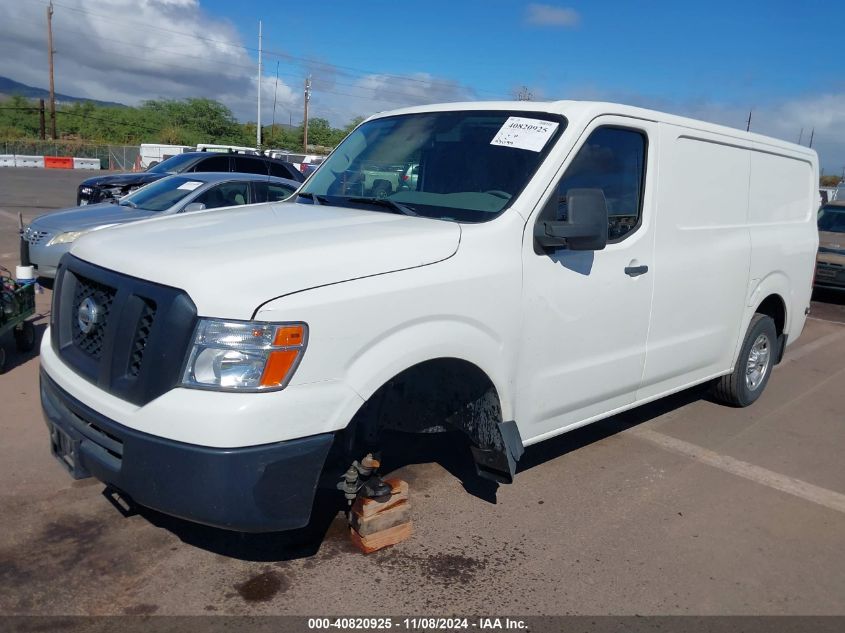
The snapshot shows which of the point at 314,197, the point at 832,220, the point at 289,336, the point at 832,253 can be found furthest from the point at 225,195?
the point at 832,220

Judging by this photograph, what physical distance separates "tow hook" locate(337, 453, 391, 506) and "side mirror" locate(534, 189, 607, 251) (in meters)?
1.33

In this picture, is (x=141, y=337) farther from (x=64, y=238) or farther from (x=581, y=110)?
(x=64, y=238)

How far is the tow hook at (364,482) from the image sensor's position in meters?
3.23

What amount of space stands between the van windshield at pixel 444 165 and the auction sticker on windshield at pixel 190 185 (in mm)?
5194

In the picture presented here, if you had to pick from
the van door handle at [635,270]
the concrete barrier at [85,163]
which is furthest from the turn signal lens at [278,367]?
the concrete barrier at [85,163]

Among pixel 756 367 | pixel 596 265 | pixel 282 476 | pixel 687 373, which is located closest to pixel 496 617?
pixel 282 476

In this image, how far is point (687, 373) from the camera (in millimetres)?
4941

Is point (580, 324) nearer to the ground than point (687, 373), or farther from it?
farther from it

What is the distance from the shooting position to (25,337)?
20.9ft

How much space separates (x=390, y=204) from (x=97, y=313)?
5.03 feet

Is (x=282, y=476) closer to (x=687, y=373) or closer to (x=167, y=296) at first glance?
(x=167, y=296)

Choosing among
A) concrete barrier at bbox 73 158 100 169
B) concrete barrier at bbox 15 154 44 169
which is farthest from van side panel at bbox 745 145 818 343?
concrete barrier at bbox 73 158 100 169

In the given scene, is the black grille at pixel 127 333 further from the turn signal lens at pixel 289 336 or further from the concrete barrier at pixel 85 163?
the concrete barrier at pixel 85 163

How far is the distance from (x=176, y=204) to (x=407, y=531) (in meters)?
6.57
